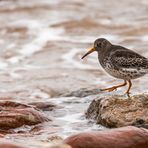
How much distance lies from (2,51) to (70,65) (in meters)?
2.34

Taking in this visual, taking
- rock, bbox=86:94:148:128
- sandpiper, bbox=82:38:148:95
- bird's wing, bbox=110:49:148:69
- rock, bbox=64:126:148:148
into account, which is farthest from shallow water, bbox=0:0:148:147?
bird's wing, bbox=110:49:148:69

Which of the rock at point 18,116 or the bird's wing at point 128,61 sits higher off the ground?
the bird's wing at point 128,61

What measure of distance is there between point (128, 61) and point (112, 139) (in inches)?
89.3

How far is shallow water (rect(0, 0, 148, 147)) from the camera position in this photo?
361 inches

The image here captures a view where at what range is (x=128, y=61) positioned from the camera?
28.1 feet

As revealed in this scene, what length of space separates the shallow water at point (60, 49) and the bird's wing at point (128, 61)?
95cm

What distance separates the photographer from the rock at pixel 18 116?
7.96m

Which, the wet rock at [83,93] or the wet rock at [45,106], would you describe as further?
the wet rock at [83,93]

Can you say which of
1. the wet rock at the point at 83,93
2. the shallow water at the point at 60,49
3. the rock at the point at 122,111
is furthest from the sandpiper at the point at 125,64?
the wet rock at the point at 83,93

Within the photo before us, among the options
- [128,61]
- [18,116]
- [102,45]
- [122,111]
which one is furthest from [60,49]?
[122,111]

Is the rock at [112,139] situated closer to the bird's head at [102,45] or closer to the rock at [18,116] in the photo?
the rock at [18,116]

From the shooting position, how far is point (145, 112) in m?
7.66

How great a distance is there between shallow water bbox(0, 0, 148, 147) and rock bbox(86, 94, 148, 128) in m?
0.23

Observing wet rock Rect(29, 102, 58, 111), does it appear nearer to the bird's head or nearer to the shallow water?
the shallow water
